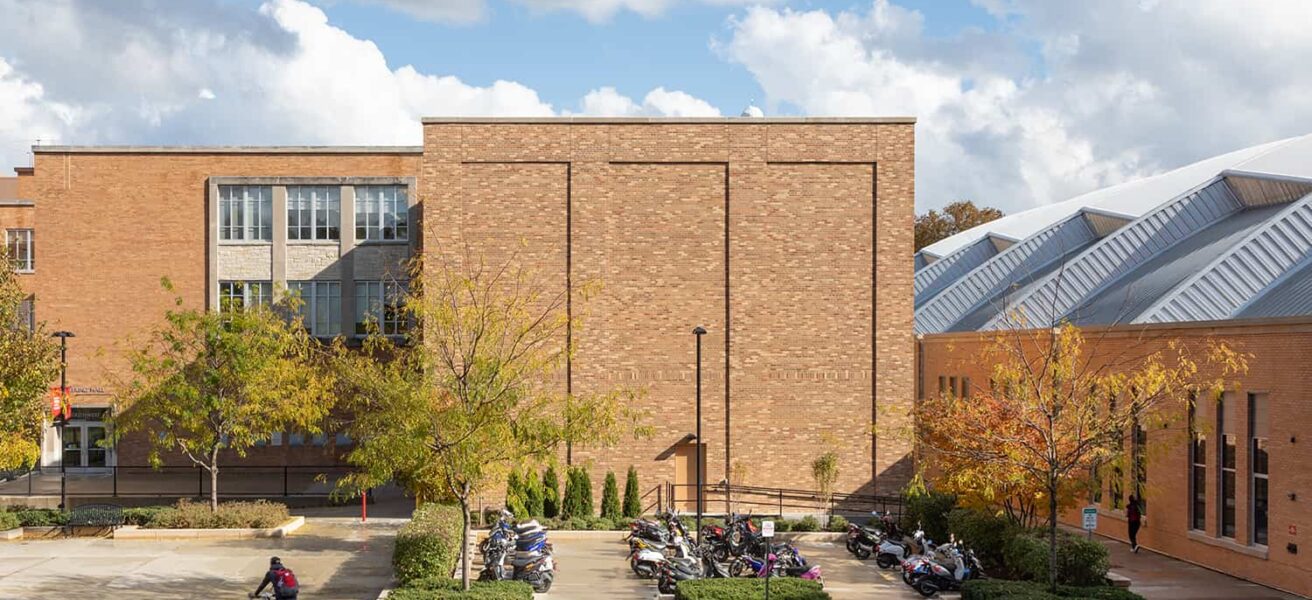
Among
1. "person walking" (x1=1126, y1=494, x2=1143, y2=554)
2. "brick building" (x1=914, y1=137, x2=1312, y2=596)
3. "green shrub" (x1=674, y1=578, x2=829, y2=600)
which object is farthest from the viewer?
→ "person walking" (x1=1126, y1=494, x2=1143, y2=554)

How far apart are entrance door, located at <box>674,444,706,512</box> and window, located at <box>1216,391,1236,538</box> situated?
15.1 meters

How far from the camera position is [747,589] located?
22812 millimetres

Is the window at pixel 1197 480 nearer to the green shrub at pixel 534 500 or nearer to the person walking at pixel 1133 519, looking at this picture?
the person walking at pixel 1133 519

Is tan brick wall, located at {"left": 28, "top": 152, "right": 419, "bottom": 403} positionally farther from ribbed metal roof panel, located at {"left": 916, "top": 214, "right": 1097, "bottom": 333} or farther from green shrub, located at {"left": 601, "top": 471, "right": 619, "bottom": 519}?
ribbed metal roof panel, located at {"left": 916, "top": 214, "right": 1097, "bottom": 333}

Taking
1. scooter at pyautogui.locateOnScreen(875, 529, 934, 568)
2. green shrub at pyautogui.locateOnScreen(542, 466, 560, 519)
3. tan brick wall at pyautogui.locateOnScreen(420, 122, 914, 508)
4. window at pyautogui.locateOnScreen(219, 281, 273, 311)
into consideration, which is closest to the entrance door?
tan brick wall at pyautogui.locateOnScreen(420, 122, 914, 508)

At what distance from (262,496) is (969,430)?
83.0 ft

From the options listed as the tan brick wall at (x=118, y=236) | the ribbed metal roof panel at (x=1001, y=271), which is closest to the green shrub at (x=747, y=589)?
the ribbed metal roof panel at (x=1001, y=271)

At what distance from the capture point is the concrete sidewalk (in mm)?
24047

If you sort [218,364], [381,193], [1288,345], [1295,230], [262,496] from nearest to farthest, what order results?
[1288,345] < [1295,230] < [218,364] < [262,496] < [381,193]

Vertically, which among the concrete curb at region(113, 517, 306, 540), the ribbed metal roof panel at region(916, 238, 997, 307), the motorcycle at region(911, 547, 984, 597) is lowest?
the concrete curb at region(113, 517, 306, 540)

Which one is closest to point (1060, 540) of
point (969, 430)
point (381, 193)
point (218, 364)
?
point (969, 430)

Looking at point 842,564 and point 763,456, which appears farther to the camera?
point 763,456

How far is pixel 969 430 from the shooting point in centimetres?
2514

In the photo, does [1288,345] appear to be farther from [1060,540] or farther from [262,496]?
[262,496]
